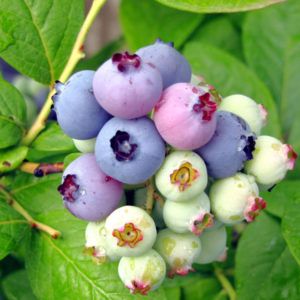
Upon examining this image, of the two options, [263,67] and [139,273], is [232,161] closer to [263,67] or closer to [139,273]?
[139,273]

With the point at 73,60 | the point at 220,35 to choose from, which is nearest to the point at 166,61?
the point at 73,60

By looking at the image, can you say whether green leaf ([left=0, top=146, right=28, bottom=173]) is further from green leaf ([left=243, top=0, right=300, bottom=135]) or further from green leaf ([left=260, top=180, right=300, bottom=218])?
green leaf ([left=243, top=0, right=300, bottom=135])

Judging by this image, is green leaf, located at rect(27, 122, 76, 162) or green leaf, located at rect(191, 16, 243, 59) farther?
green leaf, located at rect(191, 16, 243, 59)

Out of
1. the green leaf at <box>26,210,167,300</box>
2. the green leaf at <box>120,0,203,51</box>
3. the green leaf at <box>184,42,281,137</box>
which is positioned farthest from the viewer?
the green leaf at <box>120,0,203,51</box>

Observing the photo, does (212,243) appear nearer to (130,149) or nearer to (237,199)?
(237,199)

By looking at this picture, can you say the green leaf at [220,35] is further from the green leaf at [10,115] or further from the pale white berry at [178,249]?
the pale white berry at [178,249]

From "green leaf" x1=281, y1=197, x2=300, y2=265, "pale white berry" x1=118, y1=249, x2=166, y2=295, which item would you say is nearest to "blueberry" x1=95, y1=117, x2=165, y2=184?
"pale white berry" x1=118, y1=249, x2=166, y2=295
